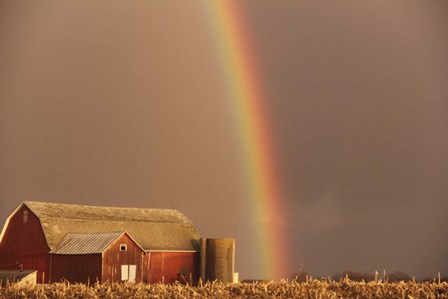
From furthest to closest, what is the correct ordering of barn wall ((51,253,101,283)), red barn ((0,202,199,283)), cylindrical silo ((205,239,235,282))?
1. cylindrical silo ((205,239,235,282))
2. red barn ((0,202,199,283))
3. barn wall ((51,253,101,283))

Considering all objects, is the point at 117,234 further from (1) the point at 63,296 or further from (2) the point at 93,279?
(1) the point at 63,296

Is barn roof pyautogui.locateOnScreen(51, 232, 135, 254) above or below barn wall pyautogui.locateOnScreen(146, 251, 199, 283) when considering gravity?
above

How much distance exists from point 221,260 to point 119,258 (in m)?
10.5

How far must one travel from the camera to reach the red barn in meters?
54.1

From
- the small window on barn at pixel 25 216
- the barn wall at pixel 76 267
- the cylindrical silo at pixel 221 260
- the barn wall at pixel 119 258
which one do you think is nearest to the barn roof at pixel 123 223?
the small window on barn at pixel 25 216

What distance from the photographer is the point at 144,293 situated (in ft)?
53.9

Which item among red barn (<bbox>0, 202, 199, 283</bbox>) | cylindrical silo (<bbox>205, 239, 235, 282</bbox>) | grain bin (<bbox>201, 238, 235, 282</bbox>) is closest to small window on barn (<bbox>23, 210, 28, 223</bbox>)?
red barn (<bbox>0, 202, 199, 283</bbox>)

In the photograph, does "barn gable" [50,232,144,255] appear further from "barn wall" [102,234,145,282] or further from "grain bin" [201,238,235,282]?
"grain bin" [201,238,235,282]

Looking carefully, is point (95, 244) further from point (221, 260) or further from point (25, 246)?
point (221, 260)

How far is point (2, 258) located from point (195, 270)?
642 inches

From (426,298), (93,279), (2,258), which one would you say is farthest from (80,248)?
(426,298)

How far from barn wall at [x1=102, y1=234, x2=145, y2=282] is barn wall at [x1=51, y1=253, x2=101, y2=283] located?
626 millimetres

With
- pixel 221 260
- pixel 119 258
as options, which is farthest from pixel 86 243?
pixel 221 260

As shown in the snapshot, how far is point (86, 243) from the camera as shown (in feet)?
181
